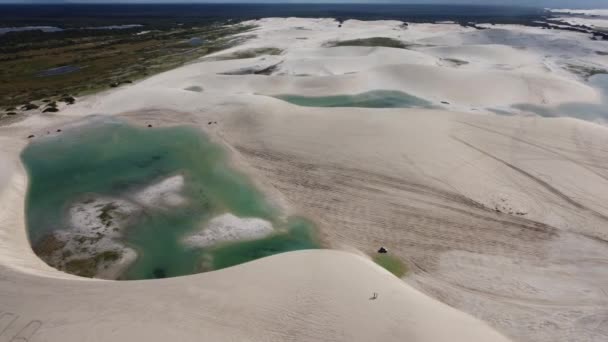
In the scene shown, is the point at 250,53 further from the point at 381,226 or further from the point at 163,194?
the point at 381,226

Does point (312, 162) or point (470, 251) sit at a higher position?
point (312, 162)

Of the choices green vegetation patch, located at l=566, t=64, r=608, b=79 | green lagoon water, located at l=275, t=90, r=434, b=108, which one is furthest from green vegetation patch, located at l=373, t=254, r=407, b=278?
green vegetation patch, located at l=566, t=64, r=608, b=79

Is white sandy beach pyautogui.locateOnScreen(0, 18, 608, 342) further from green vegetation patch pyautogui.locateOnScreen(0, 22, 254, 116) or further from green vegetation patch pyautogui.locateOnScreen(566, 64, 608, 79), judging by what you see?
green vegetation patch pyautogui.locateOnScreen(566, 64, 608, 79)

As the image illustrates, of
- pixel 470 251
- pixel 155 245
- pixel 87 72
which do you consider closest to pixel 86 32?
pixel 87 72

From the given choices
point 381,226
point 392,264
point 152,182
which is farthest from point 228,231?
point 392,264

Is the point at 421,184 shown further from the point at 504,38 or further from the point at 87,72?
the point at 504,38

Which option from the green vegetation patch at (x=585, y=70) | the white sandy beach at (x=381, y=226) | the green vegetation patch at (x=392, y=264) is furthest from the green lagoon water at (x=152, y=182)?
the green vegetation patch at (x=585, y=70)

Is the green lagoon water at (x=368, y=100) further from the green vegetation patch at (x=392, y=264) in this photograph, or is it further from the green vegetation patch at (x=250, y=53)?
the green vegetation patch at (x=250, y=53)

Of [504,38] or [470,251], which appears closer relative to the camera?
[470,251]
